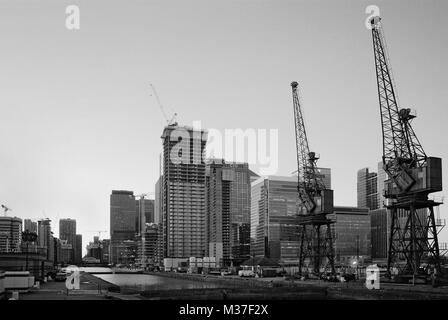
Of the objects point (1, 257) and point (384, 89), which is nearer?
point (1, 257)

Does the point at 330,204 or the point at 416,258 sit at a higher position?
the point at 330,204

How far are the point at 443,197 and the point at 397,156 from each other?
12.1m

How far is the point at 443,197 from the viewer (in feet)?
341

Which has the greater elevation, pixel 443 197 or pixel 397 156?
pixel 397 156
